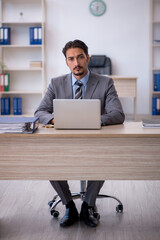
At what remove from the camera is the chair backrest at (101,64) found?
6469mm

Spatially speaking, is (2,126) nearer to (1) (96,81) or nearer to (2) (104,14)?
(1) (96,81)

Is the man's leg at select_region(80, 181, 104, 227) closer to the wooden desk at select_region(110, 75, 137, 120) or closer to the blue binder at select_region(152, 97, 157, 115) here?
the wooden desk at select_region(110, 75, 137, 120)

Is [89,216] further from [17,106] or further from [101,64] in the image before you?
[17,106]

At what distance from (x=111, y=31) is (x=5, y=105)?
7.59 ft

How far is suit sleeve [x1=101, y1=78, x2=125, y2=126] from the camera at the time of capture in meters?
2.47

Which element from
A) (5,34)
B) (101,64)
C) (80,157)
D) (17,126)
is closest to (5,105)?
(5,34)

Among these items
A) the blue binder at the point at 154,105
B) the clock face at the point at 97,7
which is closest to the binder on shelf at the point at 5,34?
the clock face at the point at 97,7

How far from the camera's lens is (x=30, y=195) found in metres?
3.10

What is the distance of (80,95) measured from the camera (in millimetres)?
2758

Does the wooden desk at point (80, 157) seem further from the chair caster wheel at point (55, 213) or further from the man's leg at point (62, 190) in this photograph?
the chair caster wheel at point (55, 213)

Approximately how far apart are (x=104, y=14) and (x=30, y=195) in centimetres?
454

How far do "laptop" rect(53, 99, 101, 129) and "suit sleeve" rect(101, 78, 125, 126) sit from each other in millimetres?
241

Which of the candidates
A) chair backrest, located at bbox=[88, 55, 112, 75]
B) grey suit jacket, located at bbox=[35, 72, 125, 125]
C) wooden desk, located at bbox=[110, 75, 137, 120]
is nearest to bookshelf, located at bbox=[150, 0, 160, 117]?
wooden desk, located at bbox=[110, 75, 137, 120]

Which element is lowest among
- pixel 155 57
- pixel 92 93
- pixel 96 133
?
pixel 96 133
